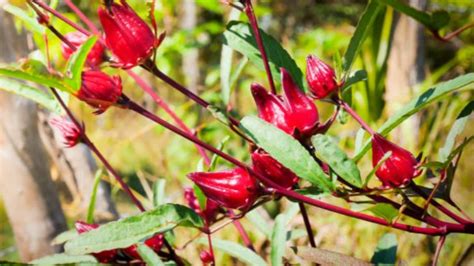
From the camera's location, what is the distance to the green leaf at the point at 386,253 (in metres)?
0.39

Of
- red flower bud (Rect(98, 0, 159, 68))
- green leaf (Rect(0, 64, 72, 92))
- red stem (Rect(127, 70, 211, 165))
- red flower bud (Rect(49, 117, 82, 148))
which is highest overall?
red flower bud (Rect(98, 0, 159, 68))

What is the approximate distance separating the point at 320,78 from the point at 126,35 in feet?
0.43

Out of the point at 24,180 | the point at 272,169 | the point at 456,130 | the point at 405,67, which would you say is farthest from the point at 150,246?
the point at 405,67

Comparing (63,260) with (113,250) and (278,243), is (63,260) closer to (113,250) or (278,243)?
(113,250)

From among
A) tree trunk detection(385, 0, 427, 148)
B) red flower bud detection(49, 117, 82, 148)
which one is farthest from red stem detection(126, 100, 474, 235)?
tree trunk detection(385, 0, 427, 148)

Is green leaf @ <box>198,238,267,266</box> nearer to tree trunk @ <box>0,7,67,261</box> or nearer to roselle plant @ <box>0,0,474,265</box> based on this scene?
roselle plant @ <box>0,0,474,265</box>

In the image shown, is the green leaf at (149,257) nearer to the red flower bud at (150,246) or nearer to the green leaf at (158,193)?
the red flower bud at (150,246)

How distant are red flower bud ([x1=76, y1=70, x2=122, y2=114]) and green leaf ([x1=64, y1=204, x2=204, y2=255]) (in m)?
0.08

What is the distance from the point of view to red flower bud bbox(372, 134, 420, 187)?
333mm

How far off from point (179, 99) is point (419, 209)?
3.27m

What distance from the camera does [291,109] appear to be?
13.2 inches

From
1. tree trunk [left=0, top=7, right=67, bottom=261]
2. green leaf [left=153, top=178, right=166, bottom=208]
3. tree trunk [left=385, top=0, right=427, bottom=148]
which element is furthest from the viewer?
tree trunk [left=385, top=0, right=427, bottom=148]

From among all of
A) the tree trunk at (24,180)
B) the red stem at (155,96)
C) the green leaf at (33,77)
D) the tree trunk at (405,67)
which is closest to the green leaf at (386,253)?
the red stem at (155,96)

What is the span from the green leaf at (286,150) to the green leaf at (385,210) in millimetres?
33
